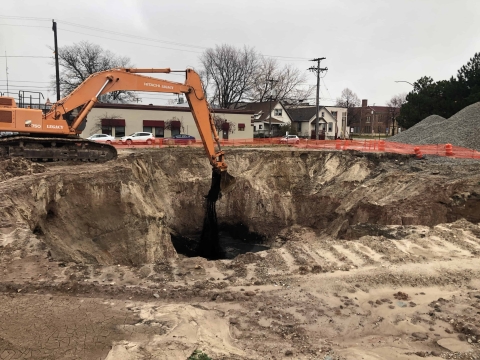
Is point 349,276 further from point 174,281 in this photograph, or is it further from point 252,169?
point 252,169

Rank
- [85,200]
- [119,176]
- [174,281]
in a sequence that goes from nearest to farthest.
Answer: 1. [174,281]
2. [85,200]
3. [119,176]

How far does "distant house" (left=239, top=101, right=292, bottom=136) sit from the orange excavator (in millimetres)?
38826

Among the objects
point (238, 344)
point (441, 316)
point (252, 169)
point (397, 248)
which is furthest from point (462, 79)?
point (238, 344)

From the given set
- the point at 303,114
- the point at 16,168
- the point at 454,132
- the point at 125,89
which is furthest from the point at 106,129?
the point at 303,114

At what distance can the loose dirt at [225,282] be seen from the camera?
16.7 feet

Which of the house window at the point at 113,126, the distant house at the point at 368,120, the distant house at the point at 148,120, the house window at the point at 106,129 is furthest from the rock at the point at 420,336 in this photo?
the distant house at the point at 368,120

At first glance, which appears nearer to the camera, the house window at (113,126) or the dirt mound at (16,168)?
the dirt mound at (16,168)

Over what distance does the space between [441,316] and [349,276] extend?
1.77 metres

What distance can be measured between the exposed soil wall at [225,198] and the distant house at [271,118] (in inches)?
1322

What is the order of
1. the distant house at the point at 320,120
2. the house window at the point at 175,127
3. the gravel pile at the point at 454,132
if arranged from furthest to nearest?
the distant house at the point at 320,120, the house window at the point at 175,127, the gravel pile at the point at 454,132

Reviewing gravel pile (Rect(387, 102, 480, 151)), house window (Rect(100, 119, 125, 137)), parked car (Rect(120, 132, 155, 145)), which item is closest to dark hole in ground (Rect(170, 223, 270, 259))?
parked car (Rect(120, 132, 155, 145))

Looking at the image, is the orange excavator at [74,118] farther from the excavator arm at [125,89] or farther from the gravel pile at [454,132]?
the gravel pile at [454,132]

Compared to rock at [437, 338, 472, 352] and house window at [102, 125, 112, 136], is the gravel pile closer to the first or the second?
rock at [437, 338, 472, 352]

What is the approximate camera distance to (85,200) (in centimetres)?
1271
